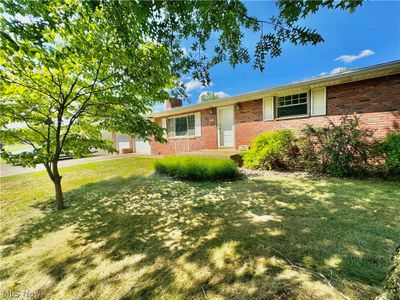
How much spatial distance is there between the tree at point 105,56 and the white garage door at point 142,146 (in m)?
11.3

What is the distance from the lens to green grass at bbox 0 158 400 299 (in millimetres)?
1958

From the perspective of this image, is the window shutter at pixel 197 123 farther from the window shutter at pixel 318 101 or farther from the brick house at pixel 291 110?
the window shutter at pixel 318 101

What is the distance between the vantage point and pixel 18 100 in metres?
3.70

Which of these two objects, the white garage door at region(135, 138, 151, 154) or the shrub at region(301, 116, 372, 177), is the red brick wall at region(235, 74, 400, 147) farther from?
the white garage door at region(135, 138, 151, 154)

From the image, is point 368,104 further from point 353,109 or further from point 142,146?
point 142,146

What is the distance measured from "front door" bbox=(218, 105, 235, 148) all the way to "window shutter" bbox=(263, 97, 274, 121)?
6.12ft

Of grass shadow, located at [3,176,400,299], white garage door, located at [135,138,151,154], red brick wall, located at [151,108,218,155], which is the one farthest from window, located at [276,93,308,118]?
white garage door, located at [135,138,151,154]

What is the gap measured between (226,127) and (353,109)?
18.0ft

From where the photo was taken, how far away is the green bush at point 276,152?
23.6ft

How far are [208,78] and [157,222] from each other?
281cm

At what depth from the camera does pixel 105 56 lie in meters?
3.39

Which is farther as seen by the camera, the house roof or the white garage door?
the white garage door

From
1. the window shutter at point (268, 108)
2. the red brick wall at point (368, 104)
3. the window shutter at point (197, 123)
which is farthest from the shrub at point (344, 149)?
the window shutter at point (197, 123)

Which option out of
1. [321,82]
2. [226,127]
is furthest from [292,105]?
[226,127]
